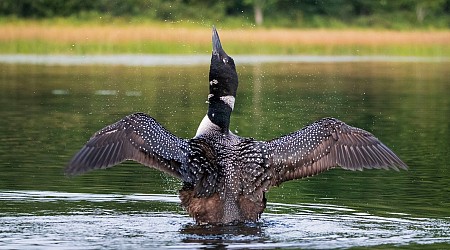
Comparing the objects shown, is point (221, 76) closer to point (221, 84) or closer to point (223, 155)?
point (221, 84)

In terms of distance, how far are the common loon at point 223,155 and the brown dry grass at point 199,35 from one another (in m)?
Answer: 24.6

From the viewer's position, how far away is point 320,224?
795 centimetres

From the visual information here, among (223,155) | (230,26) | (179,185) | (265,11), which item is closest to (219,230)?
(223,155)

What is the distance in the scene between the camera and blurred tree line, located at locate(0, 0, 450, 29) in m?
42.0

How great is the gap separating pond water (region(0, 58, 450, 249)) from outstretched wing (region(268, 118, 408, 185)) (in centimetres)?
37

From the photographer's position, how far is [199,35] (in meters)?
33.5

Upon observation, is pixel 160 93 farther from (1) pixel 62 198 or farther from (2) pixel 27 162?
(1) pixel 62 198

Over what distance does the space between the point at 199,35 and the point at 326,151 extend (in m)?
25.5

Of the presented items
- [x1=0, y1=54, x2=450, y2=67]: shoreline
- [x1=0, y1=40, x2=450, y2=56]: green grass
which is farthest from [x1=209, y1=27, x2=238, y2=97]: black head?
[x1=0, y1=40, x2=450, y2=56]: green grass

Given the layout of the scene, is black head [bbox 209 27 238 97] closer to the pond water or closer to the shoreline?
the pond water

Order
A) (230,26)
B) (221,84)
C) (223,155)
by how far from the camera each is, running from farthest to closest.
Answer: (230,26)
(221,84)
(223,155)

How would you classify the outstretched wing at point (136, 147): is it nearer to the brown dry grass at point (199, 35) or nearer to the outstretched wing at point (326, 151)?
the outstretched wing at point (326, 151)

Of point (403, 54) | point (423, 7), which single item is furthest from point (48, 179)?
point (423, 7)

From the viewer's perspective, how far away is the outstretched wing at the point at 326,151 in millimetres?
8078
